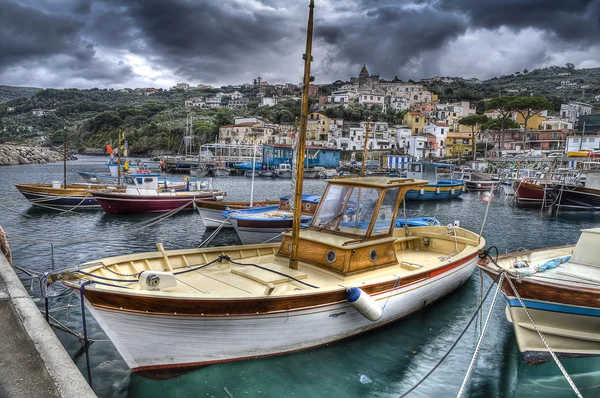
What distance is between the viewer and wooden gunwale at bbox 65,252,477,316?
614 centimetres

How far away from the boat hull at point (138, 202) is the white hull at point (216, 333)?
19.8 m

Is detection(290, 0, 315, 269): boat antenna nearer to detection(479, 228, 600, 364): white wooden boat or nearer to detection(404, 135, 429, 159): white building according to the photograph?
detection(479, 228, 600, 364): white wooden boat

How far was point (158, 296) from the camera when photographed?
241 inches

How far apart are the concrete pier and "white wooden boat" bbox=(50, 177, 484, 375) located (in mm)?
827

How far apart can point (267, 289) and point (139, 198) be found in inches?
886

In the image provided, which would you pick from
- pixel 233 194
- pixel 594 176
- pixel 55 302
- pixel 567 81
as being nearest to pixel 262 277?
pixel 55 302

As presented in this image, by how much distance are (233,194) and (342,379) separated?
3744 centimetres

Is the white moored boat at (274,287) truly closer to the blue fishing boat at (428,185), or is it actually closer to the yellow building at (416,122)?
the blue fishing boat at (428,185)

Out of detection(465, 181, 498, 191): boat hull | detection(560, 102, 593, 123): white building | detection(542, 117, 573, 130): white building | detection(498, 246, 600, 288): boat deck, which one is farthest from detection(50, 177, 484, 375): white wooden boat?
detection(560, 102, 593, 123): white building

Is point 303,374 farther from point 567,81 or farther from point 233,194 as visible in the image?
point 567,81

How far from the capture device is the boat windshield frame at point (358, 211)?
8.96m

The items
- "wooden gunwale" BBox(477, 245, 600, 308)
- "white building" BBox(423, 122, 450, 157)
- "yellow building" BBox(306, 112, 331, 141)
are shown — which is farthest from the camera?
"yellow building" BBox(306, 112, 331, 141)

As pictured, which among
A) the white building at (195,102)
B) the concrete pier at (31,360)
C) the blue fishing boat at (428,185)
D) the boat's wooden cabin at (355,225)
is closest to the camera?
the concrete pier at (31,360)

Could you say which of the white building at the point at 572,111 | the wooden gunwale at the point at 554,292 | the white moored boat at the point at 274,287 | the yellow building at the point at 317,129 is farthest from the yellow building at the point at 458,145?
the wooden gunwale at the point at 554,292
